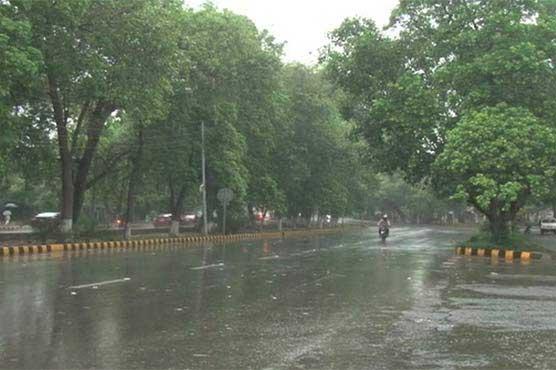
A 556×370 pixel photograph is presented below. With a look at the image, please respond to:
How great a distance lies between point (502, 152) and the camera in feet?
77.3

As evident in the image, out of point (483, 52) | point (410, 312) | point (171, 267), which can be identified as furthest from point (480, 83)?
point (410, 312)

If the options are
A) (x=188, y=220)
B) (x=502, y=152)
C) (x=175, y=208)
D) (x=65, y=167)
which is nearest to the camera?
(x=502, y=152)

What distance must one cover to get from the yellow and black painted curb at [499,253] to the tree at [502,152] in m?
2.23

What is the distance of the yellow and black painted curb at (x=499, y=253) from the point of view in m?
25.2

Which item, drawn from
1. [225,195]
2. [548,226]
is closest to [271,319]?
[225,195]

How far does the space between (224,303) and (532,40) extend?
19124mm

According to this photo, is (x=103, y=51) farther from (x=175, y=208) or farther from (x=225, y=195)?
(x=175, y=208)

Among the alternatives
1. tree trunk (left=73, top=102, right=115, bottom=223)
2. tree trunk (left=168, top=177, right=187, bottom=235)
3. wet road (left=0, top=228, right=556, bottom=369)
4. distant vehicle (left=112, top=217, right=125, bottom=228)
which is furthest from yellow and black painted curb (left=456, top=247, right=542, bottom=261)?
distant vehicle (left=112, top=217, right=125, bottom=228)

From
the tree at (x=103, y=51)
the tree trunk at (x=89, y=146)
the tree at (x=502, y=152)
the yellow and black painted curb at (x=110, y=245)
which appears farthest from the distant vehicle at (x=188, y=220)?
the tree at (x=502, y=152)

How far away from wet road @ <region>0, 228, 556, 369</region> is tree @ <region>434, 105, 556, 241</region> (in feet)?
25.1

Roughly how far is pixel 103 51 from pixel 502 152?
47.3 feet

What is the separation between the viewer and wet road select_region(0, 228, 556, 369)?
692cm

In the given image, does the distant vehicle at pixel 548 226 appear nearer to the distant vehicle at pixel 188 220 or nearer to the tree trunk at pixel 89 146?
the distant vehicle at pixel 188 220

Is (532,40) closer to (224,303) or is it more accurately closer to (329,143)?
(224,303)
